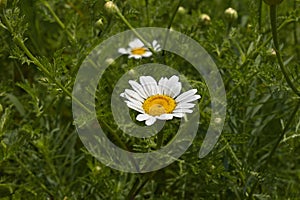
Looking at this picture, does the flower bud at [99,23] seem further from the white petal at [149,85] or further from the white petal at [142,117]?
the white petal at [142,117]

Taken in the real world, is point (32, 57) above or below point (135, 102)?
above

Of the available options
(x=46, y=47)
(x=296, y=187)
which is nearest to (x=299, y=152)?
(x=296, y=187)

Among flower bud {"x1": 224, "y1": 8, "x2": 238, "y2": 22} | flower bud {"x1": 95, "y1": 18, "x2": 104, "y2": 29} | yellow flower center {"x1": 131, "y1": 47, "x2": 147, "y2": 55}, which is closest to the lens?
flower bud {"x1": 95, "y1": 18, "x2": 104, "y2": 29}

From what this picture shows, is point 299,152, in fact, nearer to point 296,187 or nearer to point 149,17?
point 296,187

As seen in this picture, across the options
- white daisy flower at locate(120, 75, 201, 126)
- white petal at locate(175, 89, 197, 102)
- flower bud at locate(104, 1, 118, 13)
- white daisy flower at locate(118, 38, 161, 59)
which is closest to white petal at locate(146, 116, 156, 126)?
white daisy flower at locate(120, 75, 201, 126)

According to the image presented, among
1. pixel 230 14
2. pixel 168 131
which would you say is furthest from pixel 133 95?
pixel 230 14

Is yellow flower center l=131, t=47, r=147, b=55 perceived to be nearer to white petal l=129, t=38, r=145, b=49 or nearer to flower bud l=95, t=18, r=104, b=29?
white petal l=129, t=38, r=145, b=49

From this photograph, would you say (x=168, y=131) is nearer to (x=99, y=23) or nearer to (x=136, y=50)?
(x=99, y=23)

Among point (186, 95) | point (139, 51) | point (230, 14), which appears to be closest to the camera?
point (186, 95)
